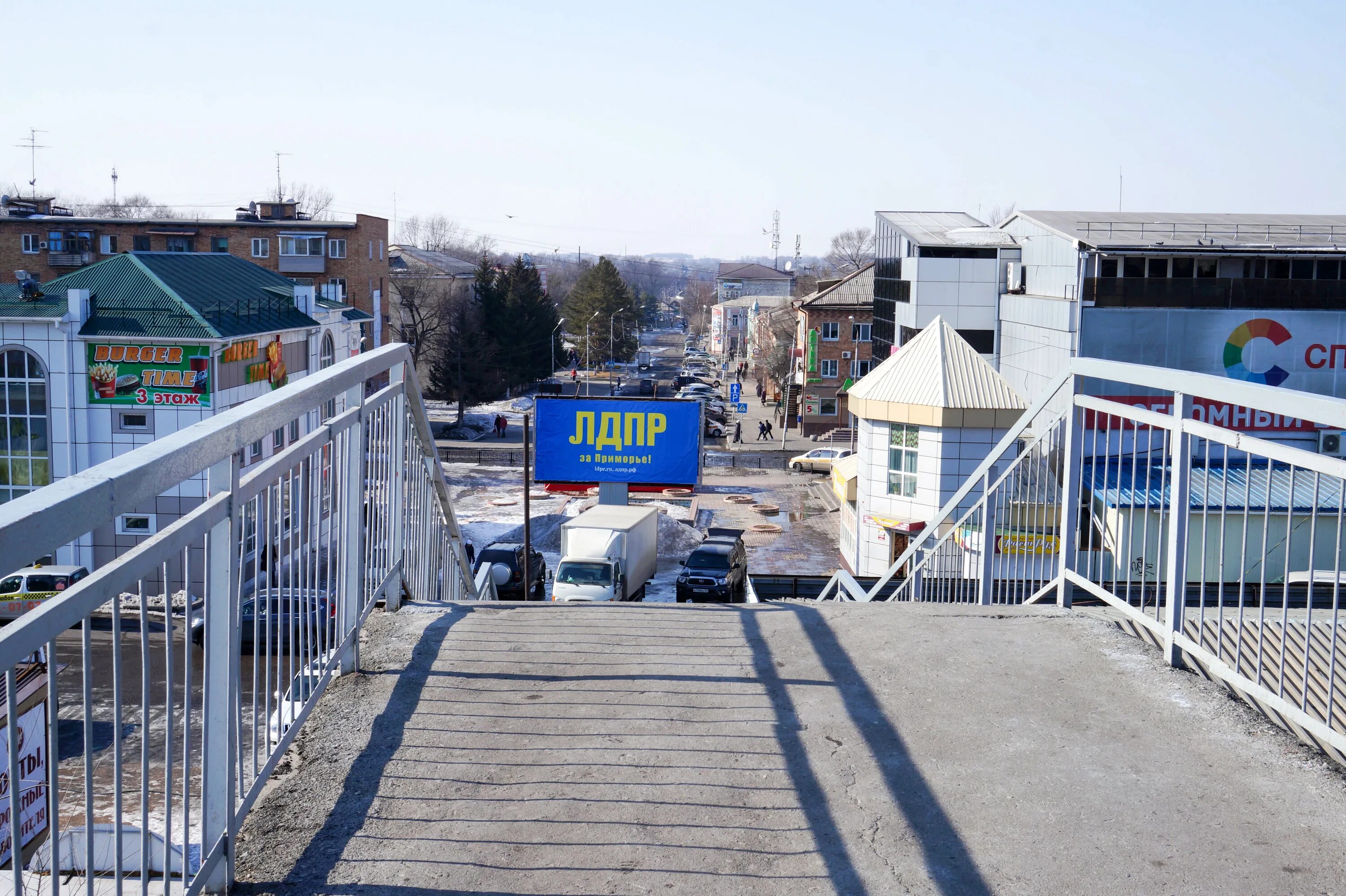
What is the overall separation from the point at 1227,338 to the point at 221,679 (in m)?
29.6

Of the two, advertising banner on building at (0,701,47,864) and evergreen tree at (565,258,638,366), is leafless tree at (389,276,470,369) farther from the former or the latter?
advertising banner on building at (0,701,47,864)

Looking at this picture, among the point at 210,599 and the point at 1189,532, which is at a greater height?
the point at 210,599

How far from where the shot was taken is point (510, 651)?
13.9ft

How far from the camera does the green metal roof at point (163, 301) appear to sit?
28922mm

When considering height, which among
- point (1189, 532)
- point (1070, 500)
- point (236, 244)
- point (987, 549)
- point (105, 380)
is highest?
point (236, 244)

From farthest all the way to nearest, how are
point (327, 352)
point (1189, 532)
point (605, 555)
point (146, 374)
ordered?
1. point (327, 352)
2. point (146, 374)
3. point (605, 555)
4. point (1189, 532)

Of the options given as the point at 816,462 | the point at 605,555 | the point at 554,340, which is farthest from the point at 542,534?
the point at 554,340

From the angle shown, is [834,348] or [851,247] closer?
[834,348]

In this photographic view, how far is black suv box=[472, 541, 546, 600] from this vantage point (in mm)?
25516

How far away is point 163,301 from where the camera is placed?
29.3m

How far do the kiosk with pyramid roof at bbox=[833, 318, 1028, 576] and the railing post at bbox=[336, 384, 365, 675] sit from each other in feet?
59.6

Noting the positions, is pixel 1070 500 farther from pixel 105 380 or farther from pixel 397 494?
pixel 105 380

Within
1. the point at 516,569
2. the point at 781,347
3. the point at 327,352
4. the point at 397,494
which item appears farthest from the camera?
the point at 781,347

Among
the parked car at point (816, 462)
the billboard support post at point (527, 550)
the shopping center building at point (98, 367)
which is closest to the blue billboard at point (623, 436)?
the billboard support post at point (527, 550)
